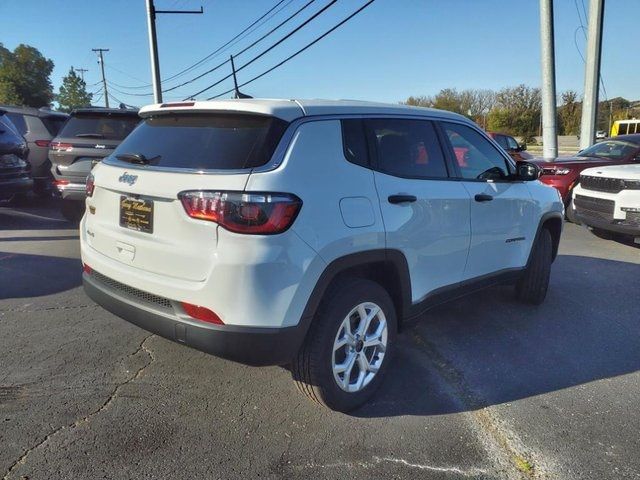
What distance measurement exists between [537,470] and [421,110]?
2.46 meters

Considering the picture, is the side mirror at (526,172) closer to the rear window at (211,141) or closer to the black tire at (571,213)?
the rear window at (211,141)

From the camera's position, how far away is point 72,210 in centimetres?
867

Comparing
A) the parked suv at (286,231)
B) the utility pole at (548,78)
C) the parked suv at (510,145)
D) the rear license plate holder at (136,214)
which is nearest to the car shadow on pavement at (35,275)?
the parked suv at (286,231)

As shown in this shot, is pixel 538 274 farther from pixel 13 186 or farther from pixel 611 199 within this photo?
pixel 13 186

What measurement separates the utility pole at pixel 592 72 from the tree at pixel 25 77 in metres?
54.6

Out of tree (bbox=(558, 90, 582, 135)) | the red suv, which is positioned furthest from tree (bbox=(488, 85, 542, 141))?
the red suv

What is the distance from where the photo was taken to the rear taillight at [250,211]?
2523 mm

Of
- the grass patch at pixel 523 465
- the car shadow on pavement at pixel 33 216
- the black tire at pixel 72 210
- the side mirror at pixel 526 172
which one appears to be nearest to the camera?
the grass patch at pixel 523 465

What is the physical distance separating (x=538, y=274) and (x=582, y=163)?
5.79 m

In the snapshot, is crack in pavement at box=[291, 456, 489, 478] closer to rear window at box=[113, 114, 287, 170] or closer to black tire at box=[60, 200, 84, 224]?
rear window at box=[113, 114, 287, 170]

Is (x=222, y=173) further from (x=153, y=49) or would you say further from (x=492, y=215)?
(x=153, y=49)

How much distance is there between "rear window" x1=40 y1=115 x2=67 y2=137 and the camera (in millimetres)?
10656

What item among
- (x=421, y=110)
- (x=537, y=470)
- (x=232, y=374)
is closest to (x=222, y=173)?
(x=232, y=374)

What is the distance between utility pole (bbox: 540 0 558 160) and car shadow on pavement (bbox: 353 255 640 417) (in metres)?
8.58
